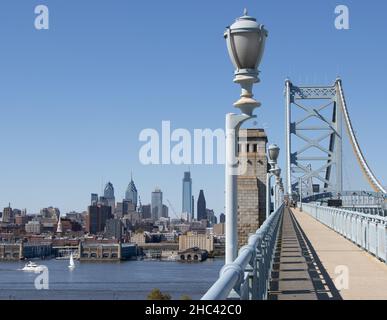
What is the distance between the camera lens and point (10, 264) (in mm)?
137250

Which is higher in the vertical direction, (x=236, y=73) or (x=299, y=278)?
(x=236, y=73)

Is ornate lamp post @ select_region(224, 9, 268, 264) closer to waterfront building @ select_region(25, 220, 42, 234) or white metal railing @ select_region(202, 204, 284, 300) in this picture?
white metal railing @ select_region(202, 204, 284, 300)

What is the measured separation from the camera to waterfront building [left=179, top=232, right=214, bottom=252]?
13188 centimetres

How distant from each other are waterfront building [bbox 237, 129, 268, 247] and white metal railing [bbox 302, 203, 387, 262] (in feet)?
9.60

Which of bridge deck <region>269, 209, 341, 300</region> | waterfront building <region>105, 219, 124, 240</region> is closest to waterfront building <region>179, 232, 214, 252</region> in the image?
waterfront building <region>105, 219, 124, 240</region>

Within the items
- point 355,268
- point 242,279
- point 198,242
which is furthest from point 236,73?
point 198,242

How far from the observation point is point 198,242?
13762 centimetres

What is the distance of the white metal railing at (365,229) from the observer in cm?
1175

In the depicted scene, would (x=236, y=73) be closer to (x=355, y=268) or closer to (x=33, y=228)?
(x=355, y=268)

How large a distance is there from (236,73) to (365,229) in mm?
9337

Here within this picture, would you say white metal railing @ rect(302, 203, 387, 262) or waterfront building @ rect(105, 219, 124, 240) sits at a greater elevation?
white metal railing @ rect(302, 203, 387, 262)

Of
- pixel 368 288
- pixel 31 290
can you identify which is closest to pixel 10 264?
pixel 31 290

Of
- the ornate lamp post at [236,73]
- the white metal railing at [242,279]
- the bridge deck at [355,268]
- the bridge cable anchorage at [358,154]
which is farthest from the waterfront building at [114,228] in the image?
the ornate lamp post at [236,73]
